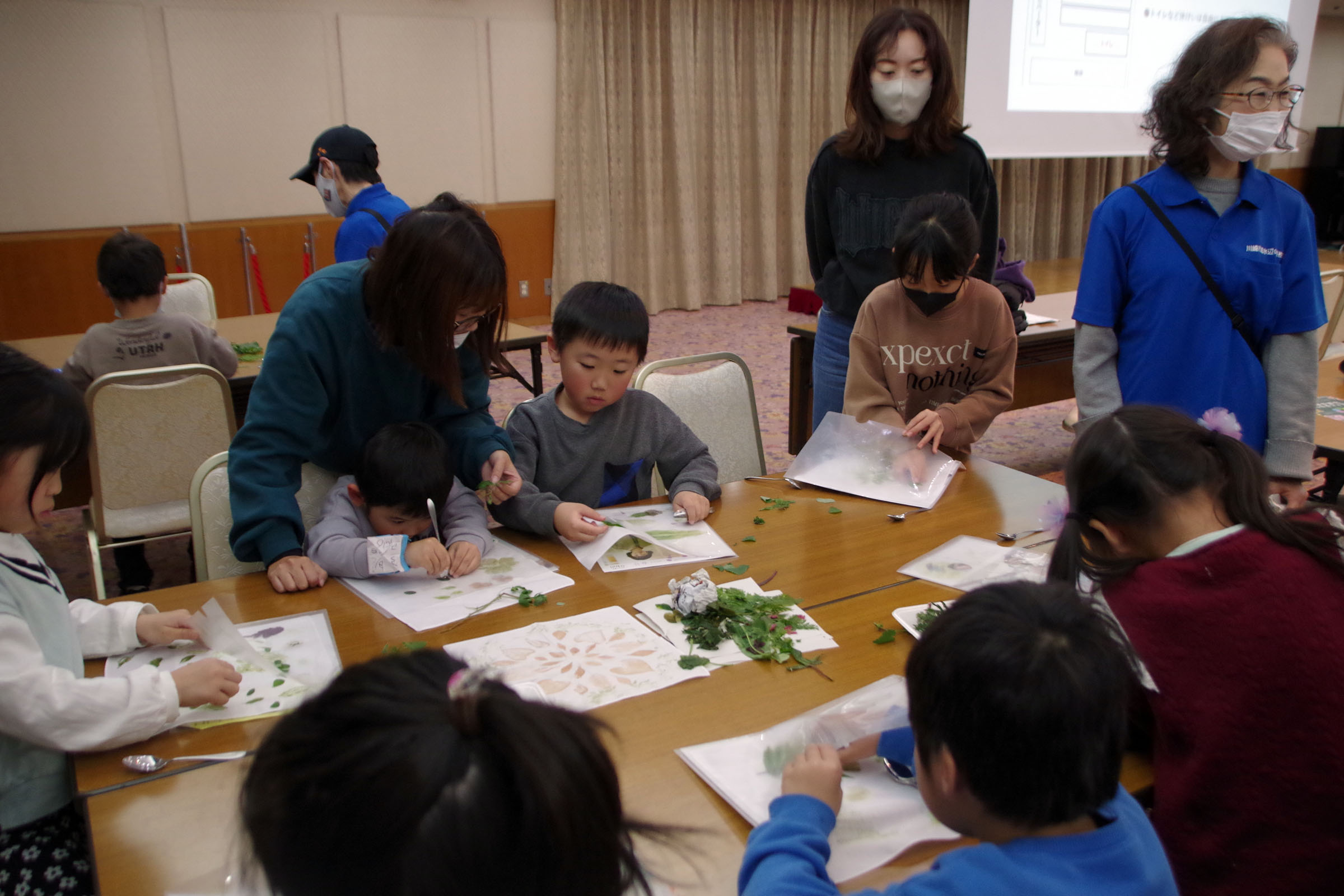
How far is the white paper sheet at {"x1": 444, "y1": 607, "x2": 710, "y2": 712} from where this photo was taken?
122 cm

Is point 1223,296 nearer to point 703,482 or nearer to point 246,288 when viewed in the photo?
point 703,482

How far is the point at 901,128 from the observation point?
2.49m

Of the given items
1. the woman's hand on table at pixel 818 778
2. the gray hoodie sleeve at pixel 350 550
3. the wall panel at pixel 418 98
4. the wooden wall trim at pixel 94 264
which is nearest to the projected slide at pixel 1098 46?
the wooden wall trim at pixel 94 264

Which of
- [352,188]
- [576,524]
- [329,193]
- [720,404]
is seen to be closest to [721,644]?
[576,524]

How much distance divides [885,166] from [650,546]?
4.45 feet

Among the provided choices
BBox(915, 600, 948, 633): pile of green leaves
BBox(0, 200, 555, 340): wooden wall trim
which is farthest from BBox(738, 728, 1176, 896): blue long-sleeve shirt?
BBox(0, 200, 555, 340): wooden wall trim

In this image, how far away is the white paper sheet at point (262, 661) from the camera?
1.17 metres

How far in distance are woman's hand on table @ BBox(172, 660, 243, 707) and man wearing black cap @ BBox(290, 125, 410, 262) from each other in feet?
7.51

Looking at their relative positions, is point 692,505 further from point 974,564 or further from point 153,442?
point 153,442

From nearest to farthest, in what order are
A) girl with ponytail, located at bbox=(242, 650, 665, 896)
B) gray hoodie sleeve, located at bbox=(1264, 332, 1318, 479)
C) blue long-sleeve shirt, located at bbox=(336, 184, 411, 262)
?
girl with ponytail, located at bbox=(242, 650, 665, 896), gray hoodie sleeve, located at bbox=(1264, 332, 1318, 479), blue long-sleeve shirt, located at bbox=(336, 184, 411, 262)

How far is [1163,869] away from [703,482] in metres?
1.19

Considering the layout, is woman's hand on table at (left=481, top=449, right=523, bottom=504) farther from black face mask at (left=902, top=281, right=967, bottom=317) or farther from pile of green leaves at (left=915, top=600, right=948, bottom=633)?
black face mask at (left=902, top=281, right=967, bottom=317)

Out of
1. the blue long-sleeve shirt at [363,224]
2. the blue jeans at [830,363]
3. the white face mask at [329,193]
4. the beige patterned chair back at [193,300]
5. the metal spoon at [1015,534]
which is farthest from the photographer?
the beige patterned chair back at [193,300]

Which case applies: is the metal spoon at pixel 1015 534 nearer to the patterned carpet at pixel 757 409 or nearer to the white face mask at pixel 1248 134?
the white face mask at pixel 1248 134
